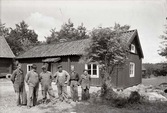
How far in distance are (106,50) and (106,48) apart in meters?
0.14

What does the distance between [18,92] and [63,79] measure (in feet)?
6.36

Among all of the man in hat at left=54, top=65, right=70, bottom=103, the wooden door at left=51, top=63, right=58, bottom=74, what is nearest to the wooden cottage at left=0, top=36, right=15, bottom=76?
the wooden door at left=51, top=63, right=58, bottom=74

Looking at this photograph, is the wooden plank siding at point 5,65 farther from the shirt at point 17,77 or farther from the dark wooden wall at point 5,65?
the shirt at point 17,77

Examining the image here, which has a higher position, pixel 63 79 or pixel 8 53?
pixel 8 53

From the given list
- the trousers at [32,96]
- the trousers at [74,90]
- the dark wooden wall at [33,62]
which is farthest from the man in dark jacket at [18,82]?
the dark wooden wall at [33,62]

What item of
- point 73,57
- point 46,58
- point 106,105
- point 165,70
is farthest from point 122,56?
point 46,58

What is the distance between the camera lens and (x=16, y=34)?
47.2 m

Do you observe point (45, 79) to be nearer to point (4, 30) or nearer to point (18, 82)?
point (18, 82)

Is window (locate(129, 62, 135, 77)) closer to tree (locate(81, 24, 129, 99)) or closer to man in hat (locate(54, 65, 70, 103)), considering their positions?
tree (locate(81, 24, 129, 99))

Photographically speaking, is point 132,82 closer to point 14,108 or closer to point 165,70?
point 165,70

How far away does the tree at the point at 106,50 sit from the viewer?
7602 millimetres

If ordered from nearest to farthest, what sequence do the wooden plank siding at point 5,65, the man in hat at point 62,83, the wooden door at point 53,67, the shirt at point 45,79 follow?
the shirt at point 45,79 → the man in hat at point 62,83 → the wooden door at point 53,67 → the wooden plank siding at point 5,65

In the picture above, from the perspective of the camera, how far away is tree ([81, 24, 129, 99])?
760 centimetres

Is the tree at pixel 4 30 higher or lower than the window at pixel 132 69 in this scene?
higher
